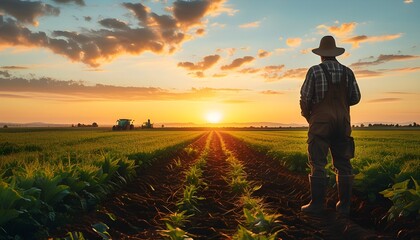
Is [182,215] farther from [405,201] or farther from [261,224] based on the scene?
[405,201]

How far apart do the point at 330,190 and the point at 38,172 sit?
6446 millimetres

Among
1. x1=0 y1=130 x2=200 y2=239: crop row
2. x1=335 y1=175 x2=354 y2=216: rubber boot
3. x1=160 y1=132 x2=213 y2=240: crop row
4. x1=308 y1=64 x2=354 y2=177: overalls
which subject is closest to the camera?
x1=160 y1=132 x2=213 y2=240: crop row

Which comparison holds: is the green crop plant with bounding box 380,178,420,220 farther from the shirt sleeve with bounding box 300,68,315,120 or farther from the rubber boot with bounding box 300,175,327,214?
the shirt sleeve with bounding box 300,68,315,120

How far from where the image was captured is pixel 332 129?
7.24 m

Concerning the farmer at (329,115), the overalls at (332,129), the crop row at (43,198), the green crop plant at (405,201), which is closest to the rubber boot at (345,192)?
the farmer at (329,115)

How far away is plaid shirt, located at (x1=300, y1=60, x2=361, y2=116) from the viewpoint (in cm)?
720

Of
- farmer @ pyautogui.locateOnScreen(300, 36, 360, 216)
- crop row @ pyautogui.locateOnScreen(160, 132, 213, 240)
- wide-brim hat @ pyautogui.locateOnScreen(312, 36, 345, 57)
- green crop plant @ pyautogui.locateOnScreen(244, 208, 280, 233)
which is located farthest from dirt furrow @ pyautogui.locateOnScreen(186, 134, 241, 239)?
wide-brim hat @ pyautogui.locateOnScreen(312, 36, 345, 57)

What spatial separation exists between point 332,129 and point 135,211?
3.94 metres

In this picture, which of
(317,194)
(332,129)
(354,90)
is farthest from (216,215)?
(354,90)

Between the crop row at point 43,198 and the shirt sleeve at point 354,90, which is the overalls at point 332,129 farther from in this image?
the crop row at point 43,198

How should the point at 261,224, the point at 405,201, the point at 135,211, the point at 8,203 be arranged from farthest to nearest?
the point at 135,211 → the point at 405,201 → the point at 261,224 → the point at 8,203

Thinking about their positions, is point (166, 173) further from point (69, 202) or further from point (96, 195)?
point (69, 202)

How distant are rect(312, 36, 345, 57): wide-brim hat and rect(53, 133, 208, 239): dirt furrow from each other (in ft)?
12.9

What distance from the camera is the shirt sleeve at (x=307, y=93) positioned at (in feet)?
23.7
